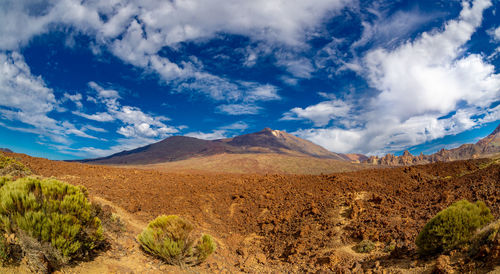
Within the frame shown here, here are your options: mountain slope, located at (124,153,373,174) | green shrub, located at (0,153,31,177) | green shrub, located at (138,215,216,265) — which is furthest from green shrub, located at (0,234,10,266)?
mountain slope, located at (124,153,373,174)

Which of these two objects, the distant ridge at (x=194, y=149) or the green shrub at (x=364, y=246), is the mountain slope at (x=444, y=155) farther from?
the green shrub at (x=364, y=246)

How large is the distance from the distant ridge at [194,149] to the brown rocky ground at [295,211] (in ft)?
295

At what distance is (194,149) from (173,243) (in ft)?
391

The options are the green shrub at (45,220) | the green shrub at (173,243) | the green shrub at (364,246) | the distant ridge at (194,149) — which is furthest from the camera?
the distant ridge at (194,149)

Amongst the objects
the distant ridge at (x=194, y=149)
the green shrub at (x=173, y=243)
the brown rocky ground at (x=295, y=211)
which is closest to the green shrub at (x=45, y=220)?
the brown rocky ground at (x=295, y=211)

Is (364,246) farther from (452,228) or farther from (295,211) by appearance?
(295,211)

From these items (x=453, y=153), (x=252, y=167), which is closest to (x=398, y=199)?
(x=252, y=167)

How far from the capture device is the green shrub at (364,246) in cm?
775

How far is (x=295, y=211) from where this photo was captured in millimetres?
11641

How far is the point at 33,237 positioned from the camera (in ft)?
14.8

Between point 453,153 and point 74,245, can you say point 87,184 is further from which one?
point 453,153

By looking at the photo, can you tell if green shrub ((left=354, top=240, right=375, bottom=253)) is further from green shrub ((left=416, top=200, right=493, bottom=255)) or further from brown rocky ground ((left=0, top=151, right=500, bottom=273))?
green shrub ((left=416, top=200, right=493, bottom=255))

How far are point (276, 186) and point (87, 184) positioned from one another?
35.8 feet

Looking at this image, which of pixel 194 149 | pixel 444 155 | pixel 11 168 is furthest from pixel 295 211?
pixel 194 149
